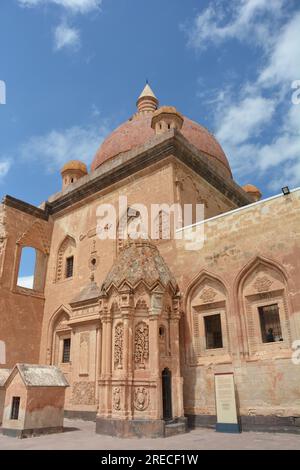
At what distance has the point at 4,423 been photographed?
8.84 metres

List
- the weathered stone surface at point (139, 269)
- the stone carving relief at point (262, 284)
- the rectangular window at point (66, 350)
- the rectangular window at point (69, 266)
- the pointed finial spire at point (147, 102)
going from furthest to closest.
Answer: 1. the pointed finial spire at point (147, 102)
2. the rectangular window at point (69, 266)
3. the rectangular window at point (66, 350)
4. the stone carving relief at point (262, 284)
5. the weathered stone surface at point (139, 269)

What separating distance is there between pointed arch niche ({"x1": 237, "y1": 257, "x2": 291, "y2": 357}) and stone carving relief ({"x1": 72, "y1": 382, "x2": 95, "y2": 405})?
519 cm

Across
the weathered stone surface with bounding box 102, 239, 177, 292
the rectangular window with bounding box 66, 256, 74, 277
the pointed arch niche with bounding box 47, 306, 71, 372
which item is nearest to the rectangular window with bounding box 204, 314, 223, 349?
the weathered stone surface with bounding box 102, 239, 177, 292

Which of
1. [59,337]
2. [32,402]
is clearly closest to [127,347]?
[32,402]

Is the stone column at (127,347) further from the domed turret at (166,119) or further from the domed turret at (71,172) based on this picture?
the domed turret at (71,172)

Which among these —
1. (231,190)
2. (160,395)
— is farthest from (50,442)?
(231,190)

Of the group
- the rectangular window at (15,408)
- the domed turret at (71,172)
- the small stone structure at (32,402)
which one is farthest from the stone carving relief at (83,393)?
the domed turret at (71,172)

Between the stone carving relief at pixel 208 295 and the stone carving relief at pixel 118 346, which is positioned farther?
the stone carving relief at pixel 208 295

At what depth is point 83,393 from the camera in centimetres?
1216

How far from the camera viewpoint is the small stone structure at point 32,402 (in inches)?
339

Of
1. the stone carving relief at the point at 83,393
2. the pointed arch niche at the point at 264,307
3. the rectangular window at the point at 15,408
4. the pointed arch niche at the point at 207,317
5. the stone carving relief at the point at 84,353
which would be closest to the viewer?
the rectangular window at the point at 15,408

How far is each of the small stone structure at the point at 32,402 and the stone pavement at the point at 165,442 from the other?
0.93 ft

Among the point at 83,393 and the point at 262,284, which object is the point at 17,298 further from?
the point at 262,284
